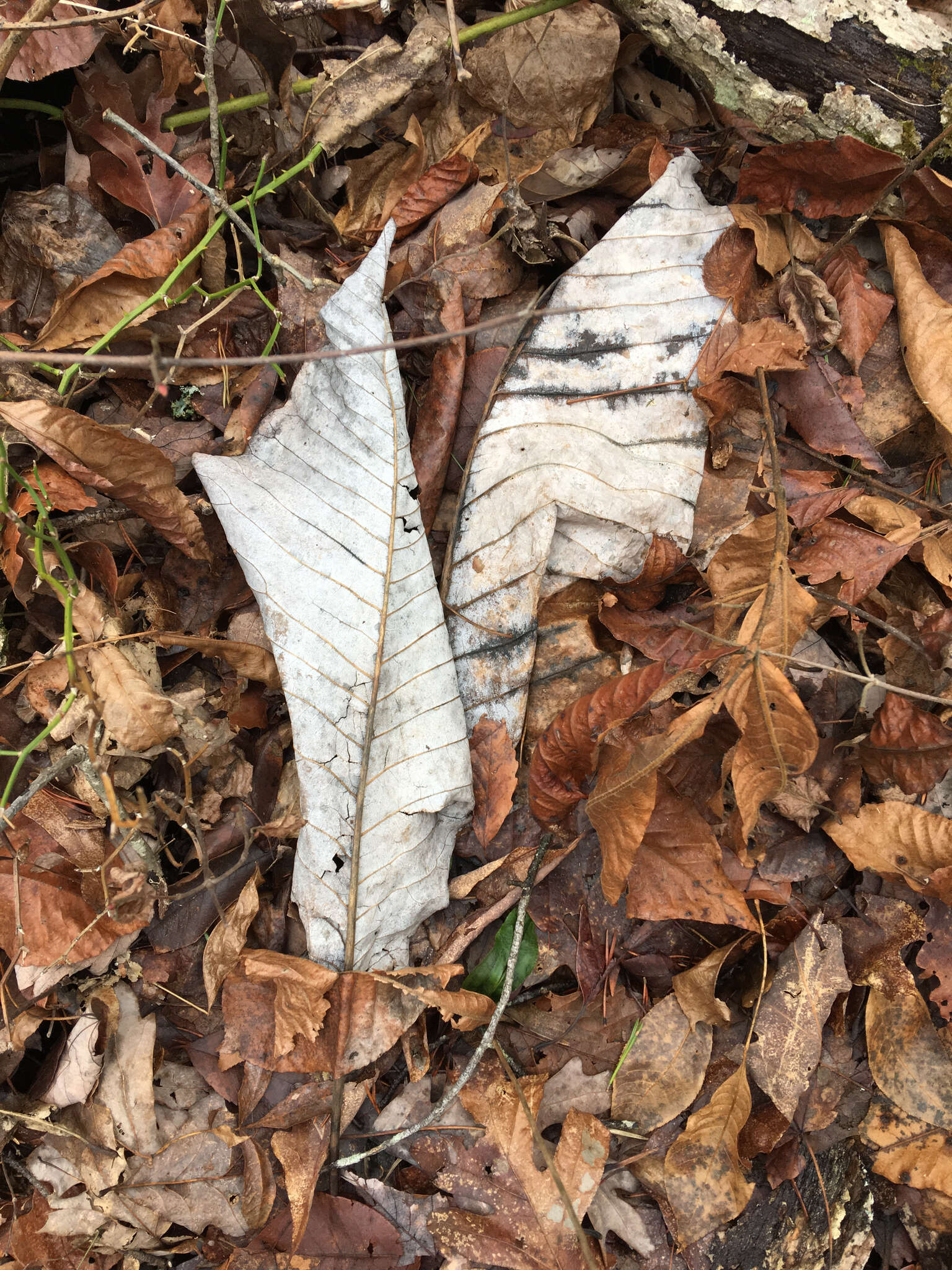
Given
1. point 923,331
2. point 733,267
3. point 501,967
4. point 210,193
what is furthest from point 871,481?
point 210,193

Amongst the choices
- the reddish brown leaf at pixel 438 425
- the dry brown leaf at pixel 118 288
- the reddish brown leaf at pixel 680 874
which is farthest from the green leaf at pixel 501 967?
the dry brown leaf at pixel 118 288

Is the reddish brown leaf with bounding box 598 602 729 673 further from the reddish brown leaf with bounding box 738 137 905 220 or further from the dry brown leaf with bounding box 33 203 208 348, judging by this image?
the dry brown leaf with bounding box 33 203 208 348

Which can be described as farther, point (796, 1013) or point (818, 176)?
point (818, 176)

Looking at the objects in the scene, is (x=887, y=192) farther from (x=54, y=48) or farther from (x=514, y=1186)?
(x=514, y=1186)

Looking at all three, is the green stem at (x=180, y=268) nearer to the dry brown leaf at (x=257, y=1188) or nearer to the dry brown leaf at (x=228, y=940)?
the dry brown leaf at (x=228, y=940)

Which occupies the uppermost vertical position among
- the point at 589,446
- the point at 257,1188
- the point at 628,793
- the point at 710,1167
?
the point at 589,446

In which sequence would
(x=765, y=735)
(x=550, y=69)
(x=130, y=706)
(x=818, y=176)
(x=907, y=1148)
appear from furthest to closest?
1. (x=550, y=69)
2. (x=818, y=176)
3. (x=907, y=1148)
4. (x=130, y=706)
5. (x=765, y=735)

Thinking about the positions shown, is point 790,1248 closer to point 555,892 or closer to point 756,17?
point 555,892
